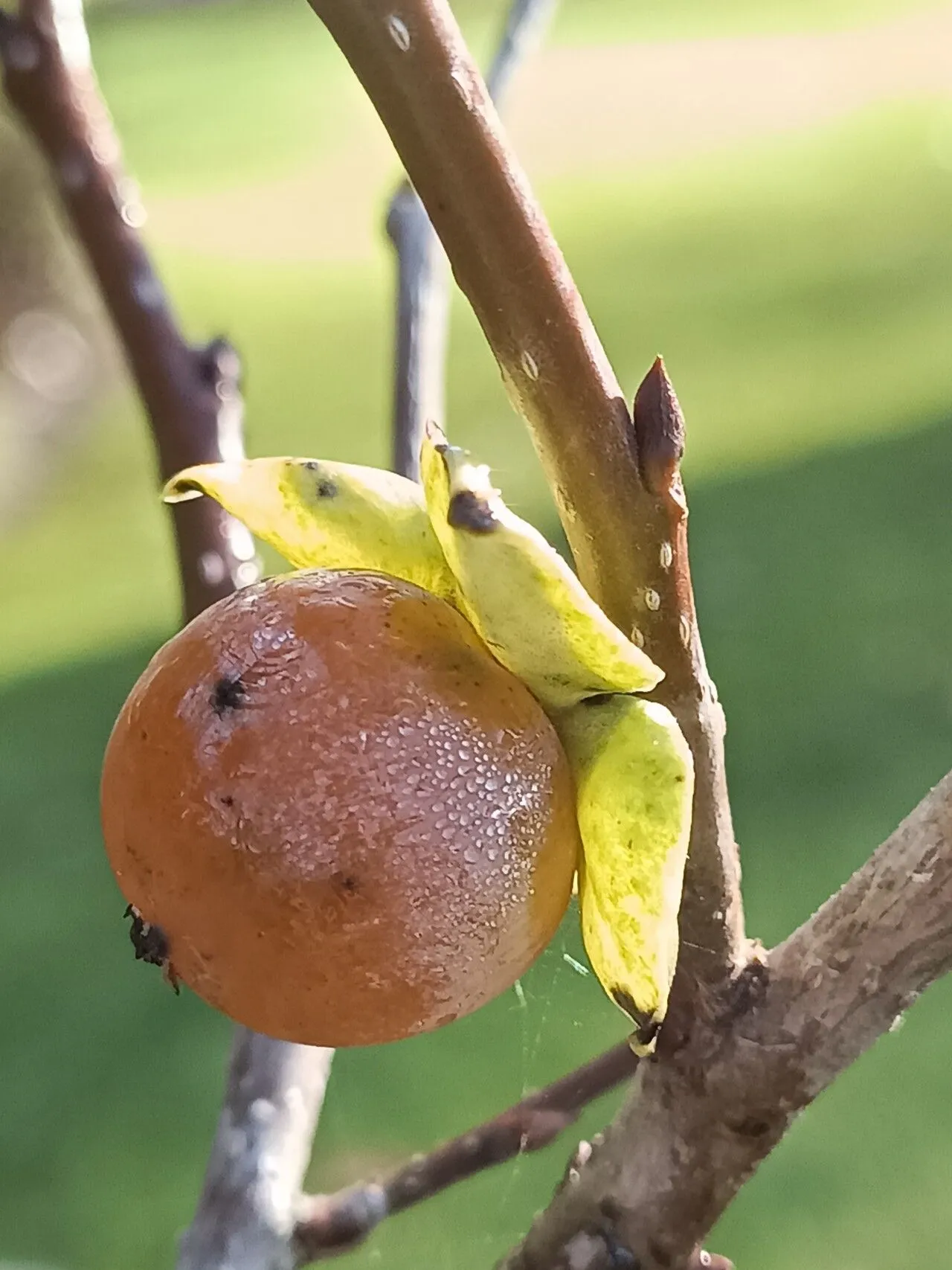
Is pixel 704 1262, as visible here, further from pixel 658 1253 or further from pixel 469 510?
pixel 469 510

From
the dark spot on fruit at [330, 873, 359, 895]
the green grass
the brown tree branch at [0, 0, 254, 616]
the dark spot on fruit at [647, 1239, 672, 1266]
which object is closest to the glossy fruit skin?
the dark spot on fruit at [330, 873, 359, 895]

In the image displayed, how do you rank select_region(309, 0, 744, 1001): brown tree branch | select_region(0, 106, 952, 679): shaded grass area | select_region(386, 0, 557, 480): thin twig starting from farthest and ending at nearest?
select_region(0, 106, 952, 679): shaded grass area
select_region(386, 0, 557, 480): thin twig
select_region(309, 0, 744, 1001): brown tree branch

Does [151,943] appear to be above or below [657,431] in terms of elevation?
below

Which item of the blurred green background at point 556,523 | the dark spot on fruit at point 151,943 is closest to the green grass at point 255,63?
the blurred green background at point 556,523

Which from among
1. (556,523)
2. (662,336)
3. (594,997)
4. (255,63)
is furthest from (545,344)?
(255,63)

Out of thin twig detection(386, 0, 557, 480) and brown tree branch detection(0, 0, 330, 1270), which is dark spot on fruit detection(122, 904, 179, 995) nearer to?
brown tree branch detection(0, 0, 330, 1270)

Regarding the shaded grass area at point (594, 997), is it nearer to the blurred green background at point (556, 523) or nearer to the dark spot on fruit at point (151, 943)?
the blurred green background at point (556, 523)

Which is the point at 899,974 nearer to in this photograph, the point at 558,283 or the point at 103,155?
the point at 558,283

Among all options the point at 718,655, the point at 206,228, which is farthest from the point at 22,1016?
the point at 206,228
